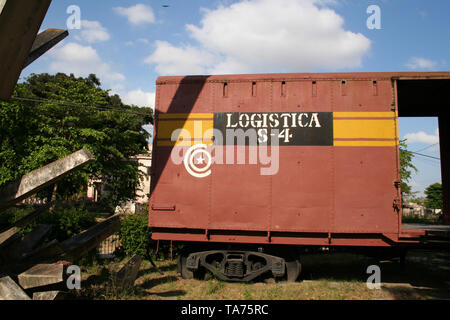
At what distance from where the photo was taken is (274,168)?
21.8 ft

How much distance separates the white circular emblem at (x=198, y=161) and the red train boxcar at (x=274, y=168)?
23 mm

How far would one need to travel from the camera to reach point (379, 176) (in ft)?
21.2

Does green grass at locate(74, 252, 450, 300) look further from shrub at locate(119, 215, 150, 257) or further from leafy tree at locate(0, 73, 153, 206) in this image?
leafy tree at locate(0, 73, 153, 206)

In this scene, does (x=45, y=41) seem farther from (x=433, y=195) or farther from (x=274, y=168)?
(x=433, y=195)

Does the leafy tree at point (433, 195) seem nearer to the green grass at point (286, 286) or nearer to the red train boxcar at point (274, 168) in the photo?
the green grass at point (286, 286)

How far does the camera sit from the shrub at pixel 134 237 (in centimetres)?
939

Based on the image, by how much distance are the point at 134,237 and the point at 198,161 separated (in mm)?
4184

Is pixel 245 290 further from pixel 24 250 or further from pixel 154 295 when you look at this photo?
pixel 24 250

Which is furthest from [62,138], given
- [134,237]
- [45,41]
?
[45,41]

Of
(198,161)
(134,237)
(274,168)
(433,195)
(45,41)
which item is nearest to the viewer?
(45,41)
